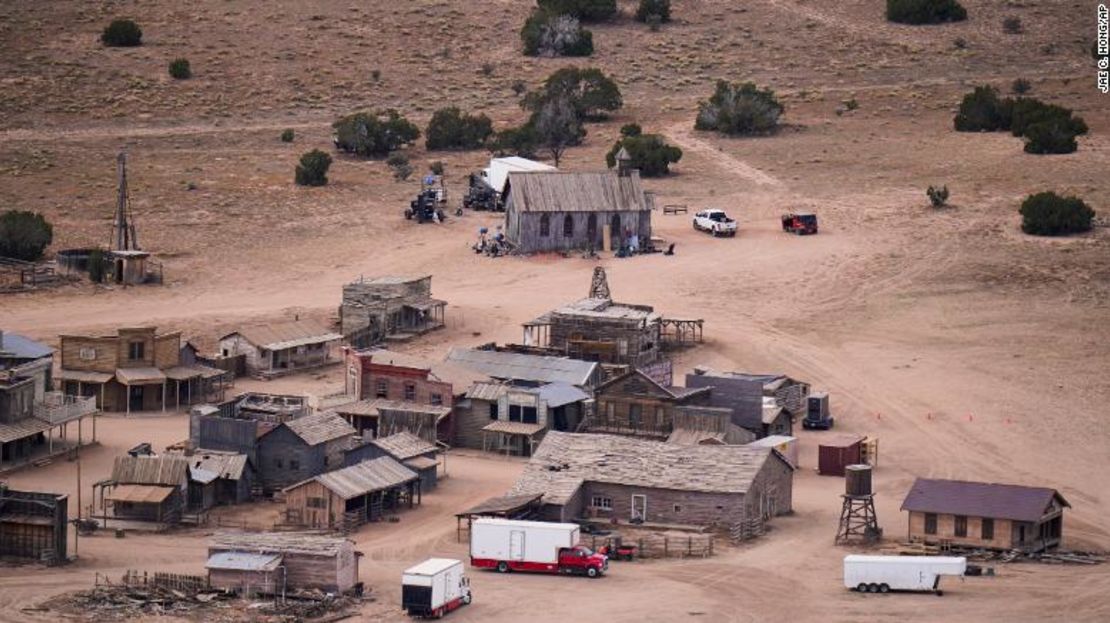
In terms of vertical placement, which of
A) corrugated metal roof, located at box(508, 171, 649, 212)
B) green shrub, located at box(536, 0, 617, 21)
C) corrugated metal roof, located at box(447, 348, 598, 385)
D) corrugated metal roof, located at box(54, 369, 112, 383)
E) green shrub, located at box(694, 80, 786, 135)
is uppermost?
green shrub, located at box(536, 0, 617, 21)

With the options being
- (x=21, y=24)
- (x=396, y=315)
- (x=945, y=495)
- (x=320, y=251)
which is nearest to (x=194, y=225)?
(x=320, y=251)

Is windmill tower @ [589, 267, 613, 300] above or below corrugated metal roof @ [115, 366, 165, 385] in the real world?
above

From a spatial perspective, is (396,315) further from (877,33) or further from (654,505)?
(877,33)

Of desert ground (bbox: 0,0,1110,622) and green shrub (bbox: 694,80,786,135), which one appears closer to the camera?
desert ground (bbox: 0,0,1110,622)

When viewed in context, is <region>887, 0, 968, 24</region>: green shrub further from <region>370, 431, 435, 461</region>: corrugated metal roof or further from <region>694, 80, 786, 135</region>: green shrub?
<region>370, 431, 435, 461</region>: corrugated metal roof

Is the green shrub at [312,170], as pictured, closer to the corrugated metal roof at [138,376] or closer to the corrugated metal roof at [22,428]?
the corrugated metal roof at [138,376]

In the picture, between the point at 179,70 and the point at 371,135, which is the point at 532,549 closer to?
the point at 371,135

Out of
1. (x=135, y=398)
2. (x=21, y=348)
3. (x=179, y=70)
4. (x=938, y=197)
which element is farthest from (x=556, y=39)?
(x=21, y=348)

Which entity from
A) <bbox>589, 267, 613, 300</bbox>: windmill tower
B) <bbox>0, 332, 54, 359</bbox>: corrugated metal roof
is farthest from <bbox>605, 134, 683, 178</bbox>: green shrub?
<bbox>0, 332, 54, 359</bbox>: corrugated metal roof
